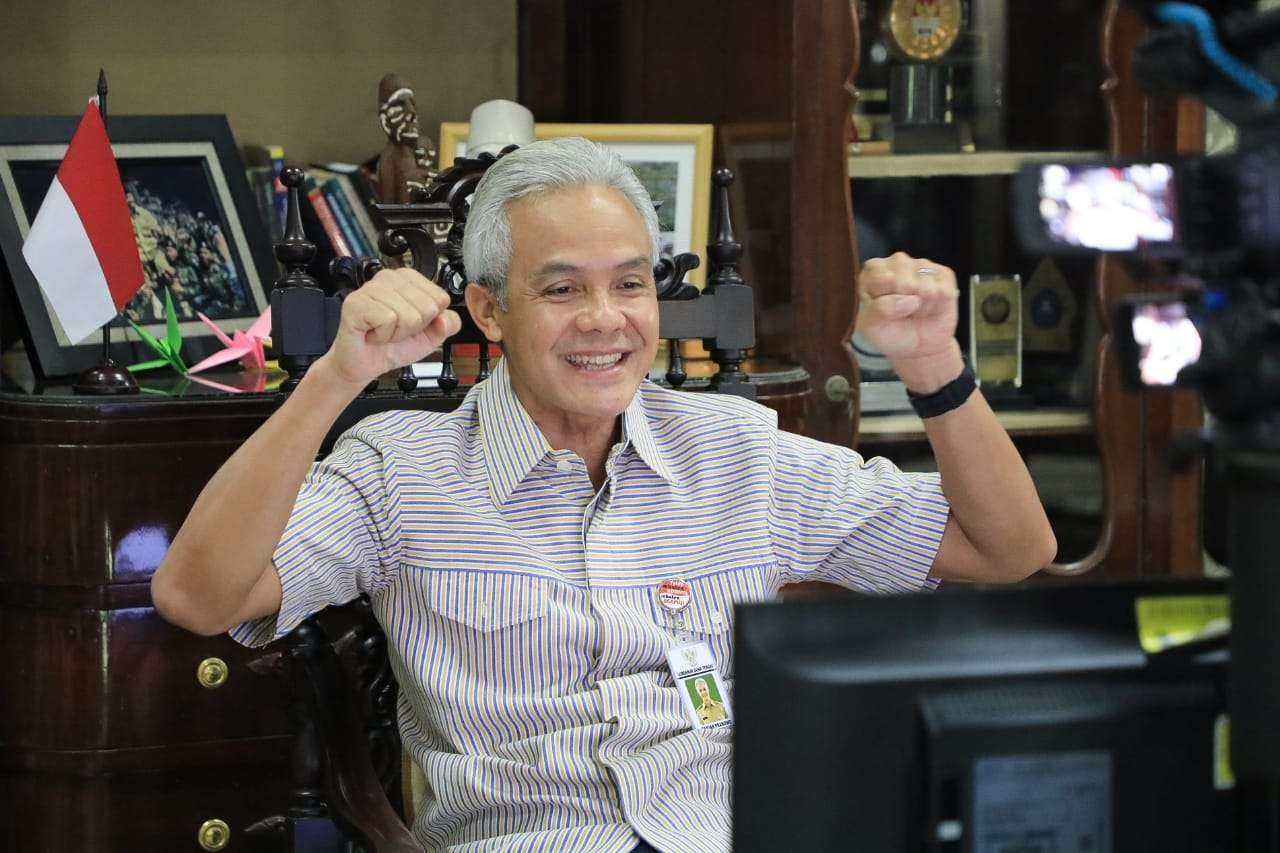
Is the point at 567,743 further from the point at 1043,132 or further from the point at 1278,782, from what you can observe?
the point at 1043,132

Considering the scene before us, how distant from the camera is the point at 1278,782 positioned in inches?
31.9

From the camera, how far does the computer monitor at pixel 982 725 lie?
0.79m

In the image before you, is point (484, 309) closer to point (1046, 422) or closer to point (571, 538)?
point (571, 538)

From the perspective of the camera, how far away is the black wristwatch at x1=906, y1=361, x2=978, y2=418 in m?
1.50

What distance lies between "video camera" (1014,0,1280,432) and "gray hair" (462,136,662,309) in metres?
0.97

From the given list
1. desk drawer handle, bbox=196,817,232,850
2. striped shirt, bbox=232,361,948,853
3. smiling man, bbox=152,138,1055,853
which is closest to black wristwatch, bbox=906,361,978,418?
smiling man, bbox=152,138,1055,853

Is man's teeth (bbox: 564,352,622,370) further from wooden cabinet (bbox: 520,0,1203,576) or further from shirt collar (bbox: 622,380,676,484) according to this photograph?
wooden cabinet (bbox: 520,0,1203,576)

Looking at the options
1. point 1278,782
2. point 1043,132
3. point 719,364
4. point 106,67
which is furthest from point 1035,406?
point 1278,782

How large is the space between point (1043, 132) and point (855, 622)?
6.79 ft

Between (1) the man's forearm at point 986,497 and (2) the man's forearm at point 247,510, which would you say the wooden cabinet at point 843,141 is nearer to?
(1) the man's forearm at point 986,497

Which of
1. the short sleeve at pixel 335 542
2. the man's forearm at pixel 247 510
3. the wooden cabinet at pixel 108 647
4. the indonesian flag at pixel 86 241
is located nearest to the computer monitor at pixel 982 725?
the man's forearm at pixel 247 510

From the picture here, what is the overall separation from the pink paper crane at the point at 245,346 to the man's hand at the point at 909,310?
1.18 metres

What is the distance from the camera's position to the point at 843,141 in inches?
99.0

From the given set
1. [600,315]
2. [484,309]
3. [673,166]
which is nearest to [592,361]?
[600,315]
